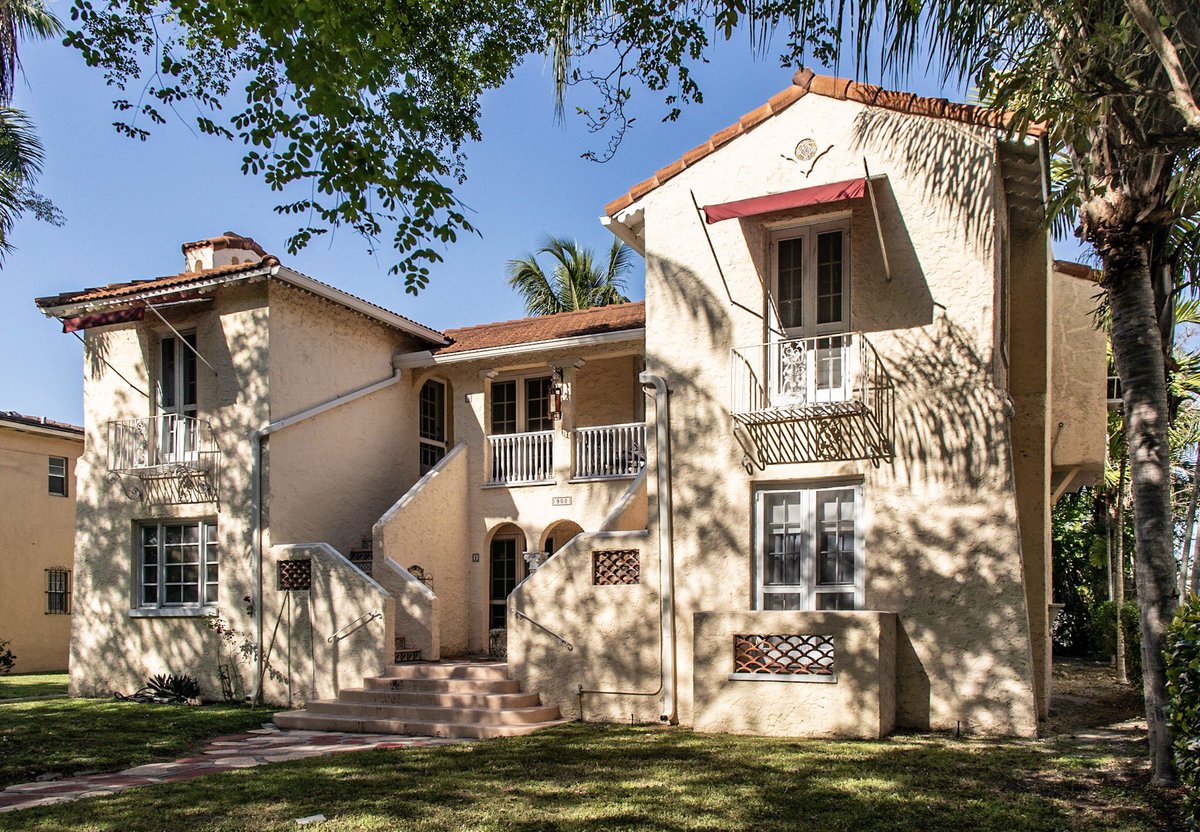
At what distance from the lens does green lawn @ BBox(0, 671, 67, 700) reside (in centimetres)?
1911

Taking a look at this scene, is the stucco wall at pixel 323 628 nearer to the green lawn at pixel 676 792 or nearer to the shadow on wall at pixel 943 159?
the green lawn at pixel 676 792

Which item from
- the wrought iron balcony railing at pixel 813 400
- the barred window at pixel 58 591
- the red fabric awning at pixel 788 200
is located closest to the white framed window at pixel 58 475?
the barred window at pixel 58 591

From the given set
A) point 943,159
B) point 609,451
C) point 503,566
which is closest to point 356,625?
point 503,566

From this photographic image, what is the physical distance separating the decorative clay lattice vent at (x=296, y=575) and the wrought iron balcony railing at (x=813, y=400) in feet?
23.2

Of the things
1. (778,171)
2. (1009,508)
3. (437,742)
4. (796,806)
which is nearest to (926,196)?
(778,171)

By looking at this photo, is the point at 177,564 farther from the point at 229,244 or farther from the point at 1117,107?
the point at 1117,107

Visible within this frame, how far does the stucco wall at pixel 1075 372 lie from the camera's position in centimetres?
1602

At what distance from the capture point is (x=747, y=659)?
12453mm

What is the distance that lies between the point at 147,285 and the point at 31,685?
8.64m

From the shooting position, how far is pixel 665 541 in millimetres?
13703

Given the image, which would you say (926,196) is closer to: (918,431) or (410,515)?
(918,431)

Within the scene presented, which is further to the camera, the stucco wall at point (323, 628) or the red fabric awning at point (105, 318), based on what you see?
the red fabric awning at point (105, 318)

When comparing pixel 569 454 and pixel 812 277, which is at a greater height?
pixel 812 277

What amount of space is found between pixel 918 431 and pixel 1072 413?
16.1 feet
